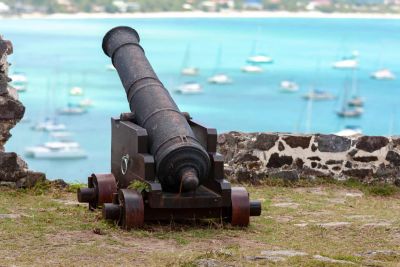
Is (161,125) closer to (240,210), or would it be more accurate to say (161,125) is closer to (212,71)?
(240,210)

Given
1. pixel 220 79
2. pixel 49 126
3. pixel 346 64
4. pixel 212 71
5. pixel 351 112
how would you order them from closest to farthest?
1. pixel 49 126
2. pixel 351 112
3. pixel 220 79
4. pixel 212 71
5. pixel 346 64

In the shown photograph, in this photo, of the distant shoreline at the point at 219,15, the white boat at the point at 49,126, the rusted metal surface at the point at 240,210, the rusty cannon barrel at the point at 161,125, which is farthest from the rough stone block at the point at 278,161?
the distant shoreline at the point at 219,15

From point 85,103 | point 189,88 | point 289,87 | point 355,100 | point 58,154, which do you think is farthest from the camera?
point 289,87

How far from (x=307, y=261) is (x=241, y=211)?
5.21 ft

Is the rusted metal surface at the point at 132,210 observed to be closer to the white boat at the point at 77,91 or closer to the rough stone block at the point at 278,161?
the rough stone block at the point at 278,161

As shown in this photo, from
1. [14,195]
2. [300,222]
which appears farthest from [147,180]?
[14,195]

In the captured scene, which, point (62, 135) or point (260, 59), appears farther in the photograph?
point (260, 59)

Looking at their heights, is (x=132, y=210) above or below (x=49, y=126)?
above

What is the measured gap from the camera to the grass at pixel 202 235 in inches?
282

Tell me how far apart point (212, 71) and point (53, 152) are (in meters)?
35.6

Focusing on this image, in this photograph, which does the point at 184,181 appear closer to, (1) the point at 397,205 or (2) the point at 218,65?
(1) the point at 397,205

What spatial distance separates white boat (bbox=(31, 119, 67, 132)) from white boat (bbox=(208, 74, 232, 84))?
18.7 meters

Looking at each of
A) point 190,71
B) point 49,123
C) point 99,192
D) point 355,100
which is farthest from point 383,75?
point 99,192

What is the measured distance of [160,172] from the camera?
27.3 feet
